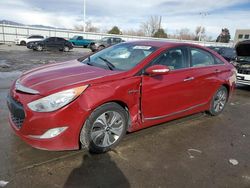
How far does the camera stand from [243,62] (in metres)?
8.81

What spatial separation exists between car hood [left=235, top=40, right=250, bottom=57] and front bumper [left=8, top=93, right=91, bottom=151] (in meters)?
7.87

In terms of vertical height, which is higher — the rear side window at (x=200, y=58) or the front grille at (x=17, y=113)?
the rear side window at (x=200, y=58)

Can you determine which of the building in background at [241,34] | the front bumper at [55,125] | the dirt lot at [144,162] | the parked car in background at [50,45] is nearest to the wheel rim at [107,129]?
the dirt lot at [144,162]

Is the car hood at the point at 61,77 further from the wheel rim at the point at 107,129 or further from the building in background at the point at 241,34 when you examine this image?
the building in background at the point at 241,34

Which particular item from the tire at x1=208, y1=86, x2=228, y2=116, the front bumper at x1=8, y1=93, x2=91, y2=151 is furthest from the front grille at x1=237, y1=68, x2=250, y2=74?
the front bumper at x1=8, y1=93, x2=91, y2=151

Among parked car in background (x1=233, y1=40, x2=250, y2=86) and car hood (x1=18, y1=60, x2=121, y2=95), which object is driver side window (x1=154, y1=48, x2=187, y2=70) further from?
parked car in background (x1=233, y1=40, x2=250, y2=86)

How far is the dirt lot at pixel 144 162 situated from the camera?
2791 mm

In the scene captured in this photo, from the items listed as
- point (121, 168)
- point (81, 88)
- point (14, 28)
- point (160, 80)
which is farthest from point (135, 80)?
point (14, 28)

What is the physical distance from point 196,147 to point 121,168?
143cm

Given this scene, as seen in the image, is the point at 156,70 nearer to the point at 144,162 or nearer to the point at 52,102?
the point at 144,162

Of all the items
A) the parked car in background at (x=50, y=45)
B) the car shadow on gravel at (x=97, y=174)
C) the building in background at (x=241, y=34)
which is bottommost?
the car shadow on gravel at (x=97, y=174)

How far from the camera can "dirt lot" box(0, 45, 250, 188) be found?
2.79 meters

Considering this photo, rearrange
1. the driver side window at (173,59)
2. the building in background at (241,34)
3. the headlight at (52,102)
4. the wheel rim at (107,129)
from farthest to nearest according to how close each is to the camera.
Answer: the building in background at (241,34) → the driver side window at (173,59) → the wheel rim at (107,129) → the headlight at (52,102)

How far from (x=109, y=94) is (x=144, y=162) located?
1057 mm
